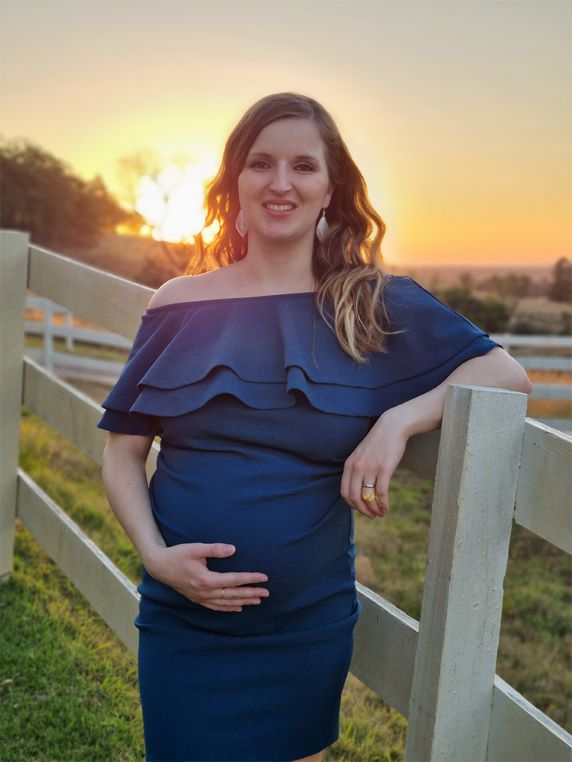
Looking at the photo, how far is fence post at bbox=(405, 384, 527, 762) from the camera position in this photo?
1736 mm

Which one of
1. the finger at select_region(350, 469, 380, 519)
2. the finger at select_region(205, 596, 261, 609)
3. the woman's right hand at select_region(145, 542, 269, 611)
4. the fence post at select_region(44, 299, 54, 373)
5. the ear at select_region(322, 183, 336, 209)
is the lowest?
the fence post at select_region(44, 299, 54, 373)

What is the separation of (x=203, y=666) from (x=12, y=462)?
2.55 meters

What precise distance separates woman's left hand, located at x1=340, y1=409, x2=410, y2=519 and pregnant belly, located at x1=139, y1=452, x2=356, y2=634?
10 centimetres

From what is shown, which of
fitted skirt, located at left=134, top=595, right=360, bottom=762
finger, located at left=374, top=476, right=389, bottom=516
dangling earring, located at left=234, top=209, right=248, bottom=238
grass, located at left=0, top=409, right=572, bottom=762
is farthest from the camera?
grass, located at left=0, top=409, right=572, bottom=762

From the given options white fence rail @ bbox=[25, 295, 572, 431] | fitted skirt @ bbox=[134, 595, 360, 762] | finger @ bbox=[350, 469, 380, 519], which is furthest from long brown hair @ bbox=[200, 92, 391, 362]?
white fence rail @ bbox=[25, 295, 572, 431]

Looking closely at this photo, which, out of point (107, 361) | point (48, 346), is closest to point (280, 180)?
point (107, 361)

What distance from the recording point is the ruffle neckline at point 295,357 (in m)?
1.97

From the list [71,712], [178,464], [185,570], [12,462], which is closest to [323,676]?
[185,570]

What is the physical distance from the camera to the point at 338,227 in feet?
7.50

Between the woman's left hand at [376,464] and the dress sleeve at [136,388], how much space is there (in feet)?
1.73

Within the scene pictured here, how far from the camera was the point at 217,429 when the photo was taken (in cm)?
197

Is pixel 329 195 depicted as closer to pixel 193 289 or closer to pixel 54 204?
pixel 193 289

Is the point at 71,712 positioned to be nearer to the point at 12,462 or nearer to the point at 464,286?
the point at 12,462

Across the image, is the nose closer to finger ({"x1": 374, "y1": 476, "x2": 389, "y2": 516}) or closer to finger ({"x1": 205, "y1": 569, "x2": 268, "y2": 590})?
finger ({"x1": 374, "y1": 476, "x2": 389, "y2": 516})
